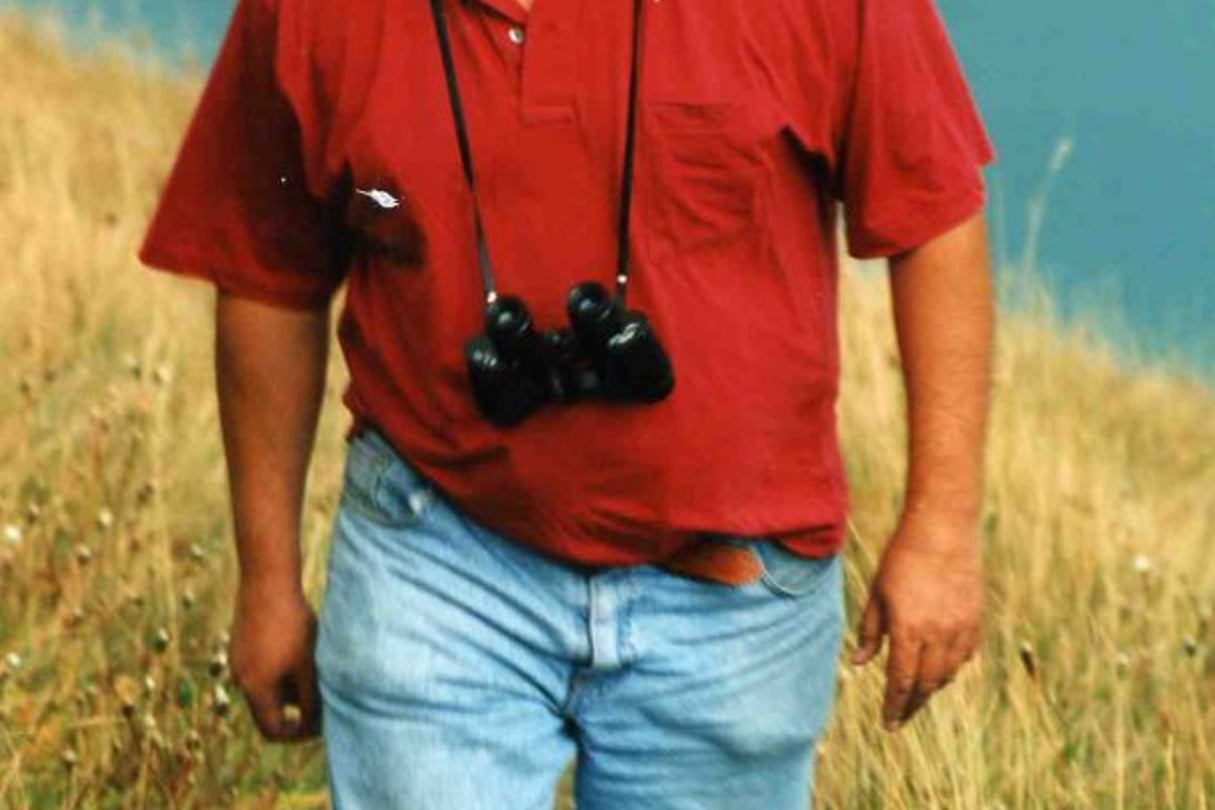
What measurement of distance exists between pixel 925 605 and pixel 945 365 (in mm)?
249

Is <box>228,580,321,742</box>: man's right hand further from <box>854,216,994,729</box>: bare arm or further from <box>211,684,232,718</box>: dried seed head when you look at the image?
<box>211,684,232,718</box>: dried seed head

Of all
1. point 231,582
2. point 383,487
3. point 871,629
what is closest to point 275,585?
point 383,487

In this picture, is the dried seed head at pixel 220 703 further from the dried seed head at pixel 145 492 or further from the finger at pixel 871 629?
the finger at pixel 871 629

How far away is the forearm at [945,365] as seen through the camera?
3238 millimetres

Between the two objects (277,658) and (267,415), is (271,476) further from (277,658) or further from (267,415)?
(277,658)

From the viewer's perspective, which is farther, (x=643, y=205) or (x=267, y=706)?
(x=267, y=706)

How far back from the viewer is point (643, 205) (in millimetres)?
3074

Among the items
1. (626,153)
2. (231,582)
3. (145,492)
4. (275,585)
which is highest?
(626,153)

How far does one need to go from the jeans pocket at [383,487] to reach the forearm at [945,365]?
1.67 feet

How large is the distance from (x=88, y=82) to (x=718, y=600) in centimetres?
1186

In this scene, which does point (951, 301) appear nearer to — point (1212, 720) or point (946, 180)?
point (946, 180)

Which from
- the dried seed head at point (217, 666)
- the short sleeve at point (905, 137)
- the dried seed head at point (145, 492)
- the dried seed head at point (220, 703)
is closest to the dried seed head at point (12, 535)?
the dried seed head at point (145, 492)

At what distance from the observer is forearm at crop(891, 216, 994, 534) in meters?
3.24

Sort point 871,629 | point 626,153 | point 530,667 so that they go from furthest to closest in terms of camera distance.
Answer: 1. point 871,629
2. point 530,667
3. point 626,153
